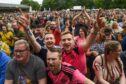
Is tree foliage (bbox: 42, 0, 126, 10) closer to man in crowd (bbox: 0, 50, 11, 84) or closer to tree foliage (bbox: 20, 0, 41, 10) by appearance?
tree foliage (bbox: 20, 0, 41, 10)

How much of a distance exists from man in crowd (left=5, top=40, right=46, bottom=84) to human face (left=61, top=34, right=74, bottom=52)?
672mm

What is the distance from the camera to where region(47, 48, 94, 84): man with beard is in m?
4.62

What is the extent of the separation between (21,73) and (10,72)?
0.49ft

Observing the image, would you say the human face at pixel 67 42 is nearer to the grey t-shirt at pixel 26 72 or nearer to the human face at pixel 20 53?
the grey t-shirt at pixel 26 72

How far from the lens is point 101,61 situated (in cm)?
556

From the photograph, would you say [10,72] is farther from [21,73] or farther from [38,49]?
[38,49]

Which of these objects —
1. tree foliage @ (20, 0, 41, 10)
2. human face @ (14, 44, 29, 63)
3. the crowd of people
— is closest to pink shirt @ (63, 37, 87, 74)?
the crowd of people

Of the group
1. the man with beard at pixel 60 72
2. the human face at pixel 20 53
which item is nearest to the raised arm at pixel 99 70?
the man with beard at pixel 60 72

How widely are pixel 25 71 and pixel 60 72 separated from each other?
1.55 feet

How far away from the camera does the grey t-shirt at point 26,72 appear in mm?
4879

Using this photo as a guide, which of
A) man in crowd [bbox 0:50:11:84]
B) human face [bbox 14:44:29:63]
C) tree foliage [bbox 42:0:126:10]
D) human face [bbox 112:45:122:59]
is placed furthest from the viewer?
tree foliage [bbox 42:0:126:10]

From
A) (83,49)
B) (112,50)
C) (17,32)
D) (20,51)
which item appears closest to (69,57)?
(83,49)

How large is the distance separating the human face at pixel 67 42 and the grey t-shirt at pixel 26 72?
67 cm

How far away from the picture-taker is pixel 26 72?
488 cm
